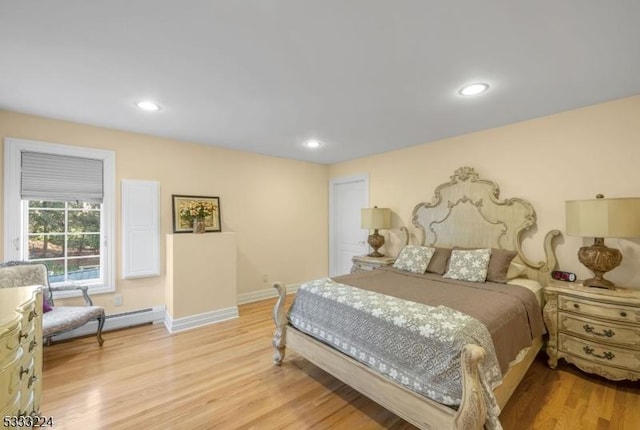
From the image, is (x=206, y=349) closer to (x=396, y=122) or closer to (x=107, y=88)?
(x=107, y=88)

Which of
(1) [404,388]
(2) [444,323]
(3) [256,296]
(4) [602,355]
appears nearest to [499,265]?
(4) [602,355]

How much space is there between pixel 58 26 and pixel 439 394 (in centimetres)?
292

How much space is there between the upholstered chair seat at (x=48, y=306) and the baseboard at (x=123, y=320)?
24 cm

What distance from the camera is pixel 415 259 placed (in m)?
3.26

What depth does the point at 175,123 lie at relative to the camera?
3.06m

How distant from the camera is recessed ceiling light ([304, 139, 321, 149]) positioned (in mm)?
3758

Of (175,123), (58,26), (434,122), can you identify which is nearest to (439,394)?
(434,122)

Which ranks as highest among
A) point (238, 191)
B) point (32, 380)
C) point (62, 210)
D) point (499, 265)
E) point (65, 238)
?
point (238, 191)

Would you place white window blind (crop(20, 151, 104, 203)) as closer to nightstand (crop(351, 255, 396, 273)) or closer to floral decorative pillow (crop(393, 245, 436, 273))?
nightstand (crop(351, 255, 396, 273))

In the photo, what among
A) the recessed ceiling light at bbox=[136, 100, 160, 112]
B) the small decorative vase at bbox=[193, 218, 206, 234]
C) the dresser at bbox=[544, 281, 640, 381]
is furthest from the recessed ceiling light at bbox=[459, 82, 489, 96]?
the small decorative vase at bbox=[193, 218, 206, 234]

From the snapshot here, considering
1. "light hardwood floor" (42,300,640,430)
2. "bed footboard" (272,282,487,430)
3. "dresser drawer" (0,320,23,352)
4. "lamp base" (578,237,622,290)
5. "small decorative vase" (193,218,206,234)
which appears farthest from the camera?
"small decorative vase" (193,218,206,234)

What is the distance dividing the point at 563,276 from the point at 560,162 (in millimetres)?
1131

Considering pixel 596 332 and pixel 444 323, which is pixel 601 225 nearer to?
pixel 596 332

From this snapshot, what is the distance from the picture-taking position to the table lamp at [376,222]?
405 cm
